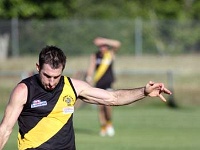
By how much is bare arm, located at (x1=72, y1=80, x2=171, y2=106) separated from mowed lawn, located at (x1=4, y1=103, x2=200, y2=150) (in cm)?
638

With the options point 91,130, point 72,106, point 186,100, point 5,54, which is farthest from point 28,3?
point 72,106

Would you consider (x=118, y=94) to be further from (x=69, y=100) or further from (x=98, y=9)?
(x=98, y=9)

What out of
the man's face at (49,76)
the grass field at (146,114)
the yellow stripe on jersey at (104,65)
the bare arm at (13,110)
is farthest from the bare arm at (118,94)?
the yellow stripe on jersey at (104,65)

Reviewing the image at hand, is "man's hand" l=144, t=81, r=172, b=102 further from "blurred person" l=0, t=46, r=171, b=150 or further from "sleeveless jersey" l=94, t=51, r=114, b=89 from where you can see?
"sleeveless jersey" l=94, t=51, r=114, b=89

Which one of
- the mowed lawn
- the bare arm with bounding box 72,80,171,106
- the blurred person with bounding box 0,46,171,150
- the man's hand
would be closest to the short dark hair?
the blurred person with bounding box 0,46,171,150

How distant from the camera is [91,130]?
19.7m

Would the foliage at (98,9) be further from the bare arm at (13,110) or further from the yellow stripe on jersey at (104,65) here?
the bare arm at (13,110)

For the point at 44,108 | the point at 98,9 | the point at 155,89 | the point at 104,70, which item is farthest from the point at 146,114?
the point at 98,9

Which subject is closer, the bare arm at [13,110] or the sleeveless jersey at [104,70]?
the bare arm at [13,110]

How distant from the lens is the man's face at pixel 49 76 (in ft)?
26.9

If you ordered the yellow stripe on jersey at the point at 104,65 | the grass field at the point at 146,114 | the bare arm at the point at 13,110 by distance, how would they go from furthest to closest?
the yellow stripe on jersey at the point at 104,65 < the grass field at the point at 146,114 < the bare arm at the point at 13,110

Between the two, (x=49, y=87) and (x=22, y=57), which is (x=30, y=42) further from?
(x=49, y=87)

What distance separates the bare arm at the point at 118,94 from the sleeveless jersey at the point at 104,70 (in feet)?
33.6

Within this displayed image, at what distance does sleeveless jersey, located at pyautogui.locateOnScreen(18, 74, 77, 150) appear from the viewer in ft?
27.7
